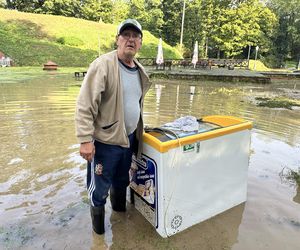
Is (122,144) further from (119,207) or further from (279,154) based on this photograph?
(279,154)

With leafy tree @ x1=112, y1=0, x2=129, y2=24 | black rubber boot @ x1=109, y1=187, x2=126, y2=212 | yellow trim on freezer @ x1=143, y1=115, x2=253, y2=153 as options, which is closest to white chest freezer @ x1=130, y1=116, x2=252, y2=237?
yellow trim on freezer @ x1=143, y1=115, x2=253, y2=153

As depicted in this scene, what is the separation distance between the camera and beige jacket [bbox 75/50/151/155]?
2100 mm

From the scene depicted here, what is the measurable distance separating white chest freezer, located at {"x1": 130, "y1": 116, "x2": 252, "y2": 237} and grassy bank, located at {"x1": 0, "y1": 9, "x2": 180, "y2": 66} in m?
20.1

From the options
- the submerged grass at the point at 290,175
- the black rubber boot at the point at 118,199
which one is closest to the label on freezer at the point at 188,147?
the black rubber boot at the point at 118,199

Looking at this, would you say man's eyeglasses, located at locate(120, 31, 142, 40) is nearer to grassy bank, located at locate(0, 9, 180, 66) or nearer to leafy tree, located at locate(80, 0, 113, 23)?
grassy bank, located at locate(0, 9, 180, 66)

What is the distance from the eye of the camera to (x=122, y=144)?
228cm

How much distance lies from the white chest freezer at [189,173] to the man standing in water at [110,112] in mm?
230

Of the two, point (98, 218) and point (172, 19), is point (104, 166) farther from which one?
point (172, 19)

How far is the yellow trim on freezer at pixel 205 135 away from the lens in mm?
2230

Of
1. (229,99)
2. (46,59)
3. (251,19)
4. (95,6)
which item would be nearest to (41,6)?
(95,6)

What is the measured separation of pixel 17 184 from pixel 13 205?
19.9 inches

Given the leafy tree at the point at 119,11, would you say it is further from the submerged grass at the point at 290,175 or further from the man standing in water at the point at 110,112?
the man standing in water at the point at 110,112

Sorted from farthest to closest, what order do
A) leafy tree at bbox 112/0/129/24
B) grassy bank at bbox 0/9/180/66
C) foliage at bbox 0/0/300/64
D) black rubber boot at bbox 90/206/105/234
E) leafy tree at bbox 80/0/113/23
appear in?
1. leafy tree at bbox 112/0/129/24
2. leafy tree at bbox 80/0/113/23
3. foliage at bbox 0/0/300/64
4. grassy bank at bbox 0/9/180/66
5. black rubber boot at bbox 90/206/105/234

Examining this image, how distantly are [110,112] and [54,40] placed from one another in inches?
956
